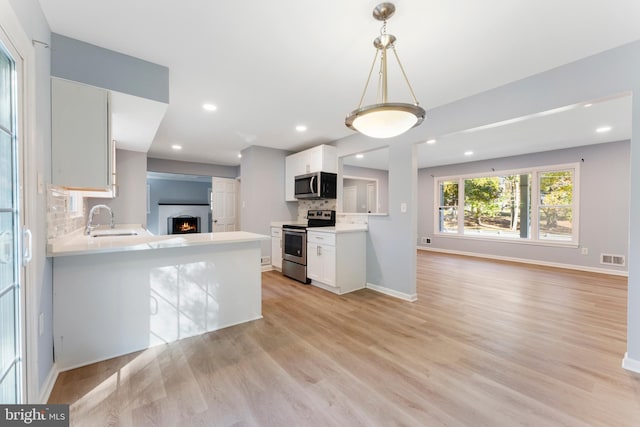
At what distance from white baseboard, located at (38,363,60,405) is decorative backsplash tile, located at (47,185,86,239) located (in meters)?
0.90

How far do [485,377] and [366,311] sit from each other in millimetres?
1340

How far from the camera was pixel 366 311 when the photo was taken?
3.02 m

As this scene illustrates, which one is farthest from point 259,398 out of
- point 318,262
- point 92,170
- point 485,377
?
point 318,262

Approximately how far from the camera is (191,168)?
633 centimetres

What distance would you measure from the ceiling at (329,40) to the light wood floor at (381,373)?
7.72 feet

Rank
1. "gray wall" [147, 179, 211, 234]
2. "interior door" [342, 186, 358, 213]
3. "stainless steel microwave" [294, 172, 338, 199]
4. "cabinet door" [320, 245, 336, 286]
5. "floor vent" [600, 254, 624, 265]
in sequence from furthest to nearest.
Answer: "gray wall" [147, 179, 211, 234] → "interior door" [342, 186, 358, 213] → "floor vent" [600, 254, 624, 265] → "stainless steel microwave" [294, 172, 338, 199] → "cabinet door" [320, 245, 336, 286]

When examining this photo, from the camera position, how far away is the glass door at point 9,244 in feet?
3.85

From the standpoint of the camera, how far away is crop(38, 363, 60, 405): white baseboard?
154cm

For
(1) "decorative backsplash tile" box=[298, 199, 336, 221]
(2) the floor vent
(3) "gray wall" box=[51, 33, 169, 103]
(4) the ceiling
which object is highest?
(4) the ceiling

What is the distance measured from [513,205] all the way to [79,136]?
24.4 feet

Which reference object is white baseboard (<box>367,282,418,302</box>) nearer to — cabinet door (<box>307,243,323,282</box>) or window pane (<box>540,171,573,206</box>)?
cabinet door (<box>307,243,323,282</box>)

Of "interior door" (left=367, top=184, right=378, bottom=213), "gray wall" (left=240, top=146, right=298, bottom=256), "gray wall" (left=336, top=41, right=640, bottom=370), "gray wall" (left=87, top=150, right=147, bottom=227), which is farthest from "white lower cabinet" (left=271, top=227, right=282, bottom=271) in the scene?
"interior door" (left=367, top=184, right=378, bottom=213)

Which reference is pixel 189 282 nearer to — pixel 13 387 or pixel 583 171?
pixel 13 387

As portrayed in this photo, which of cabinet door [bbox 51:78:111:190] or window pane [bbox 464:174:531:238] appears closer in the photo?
cabinet door [bbox 51:78:111:190]
